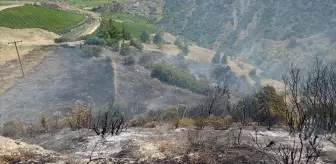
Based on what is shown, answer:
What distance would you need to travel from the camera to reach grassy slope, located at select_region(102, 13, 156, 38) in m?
160

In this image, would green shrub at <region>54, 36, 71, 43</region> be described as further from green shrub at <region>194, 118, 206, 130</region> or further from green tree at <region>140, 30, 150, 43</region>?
green shrub at <region>194, 118, 206, 130</region>

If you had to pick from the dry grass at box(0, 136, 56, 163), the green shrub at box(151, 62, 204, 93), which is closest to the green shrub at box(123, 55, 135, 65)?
the green shrub at box(151, 62, 204, 93)

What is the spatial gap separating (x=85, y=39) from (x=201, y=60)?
2100 inches

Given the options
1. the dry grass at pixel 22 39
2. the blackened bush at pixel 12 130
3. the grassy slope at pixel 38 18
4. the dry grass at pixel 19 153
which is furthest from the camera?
the grassy slope at pixel 38 18

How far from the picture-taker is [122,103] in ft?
280

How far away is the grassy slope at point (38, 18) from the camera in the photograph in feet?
386

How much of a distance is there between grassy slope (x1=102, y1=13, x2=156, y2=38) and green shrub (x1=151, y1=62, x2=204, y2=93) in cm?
4548

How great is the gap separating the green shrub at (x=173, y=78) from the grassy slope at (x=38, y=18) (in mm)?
38404

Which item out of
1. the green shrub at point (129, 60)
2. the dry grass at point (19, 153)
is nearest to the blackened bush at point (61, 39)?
the green shrub at point (129, 60)

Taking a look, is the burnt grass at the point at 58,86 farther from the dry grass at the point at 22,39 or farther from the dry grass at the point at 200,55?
the dry grass at the point at 200,55

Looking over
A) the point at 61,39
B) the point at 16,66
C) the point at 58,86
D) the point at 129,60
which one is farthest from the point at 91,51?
the point at 16,66

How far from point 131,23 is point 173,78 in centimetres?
6698

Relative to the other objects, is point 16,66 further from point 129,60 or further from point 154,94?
point 154,94

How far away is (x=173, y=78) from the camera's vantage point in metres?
112
